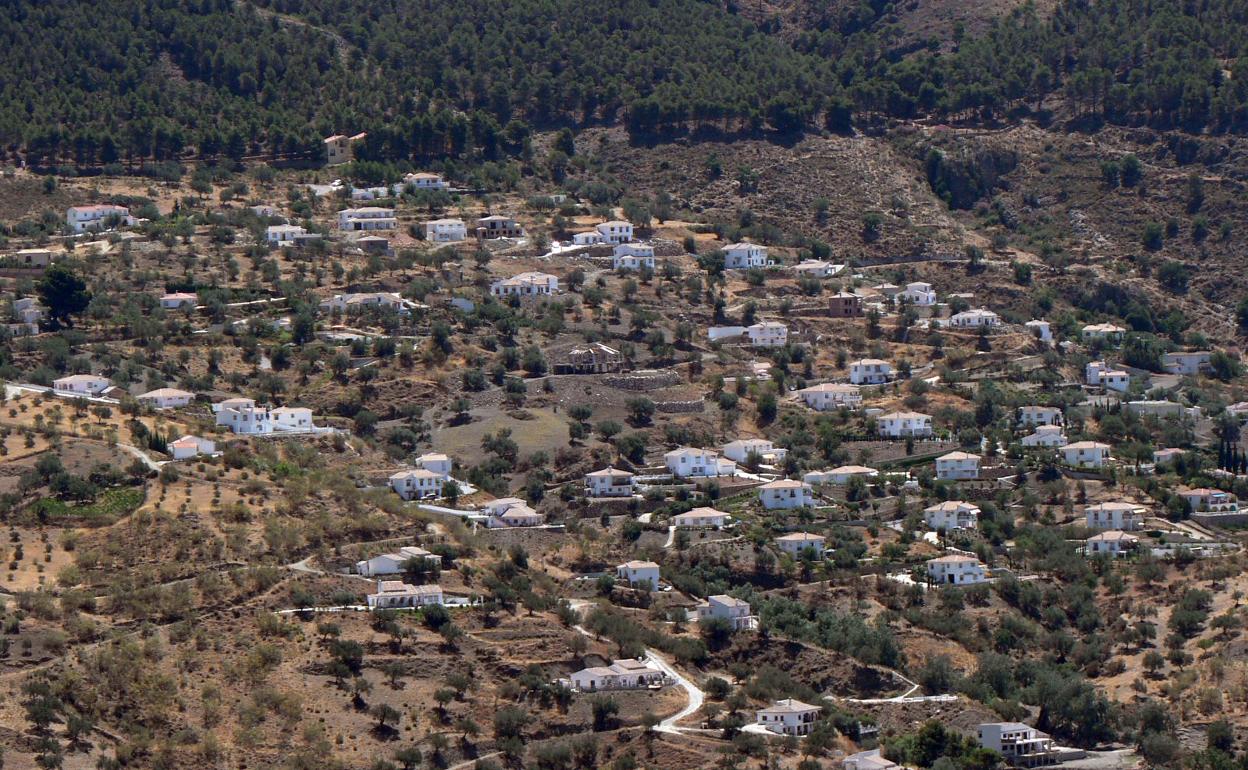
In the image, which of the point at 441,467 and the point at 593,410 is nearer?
the point at 441,467

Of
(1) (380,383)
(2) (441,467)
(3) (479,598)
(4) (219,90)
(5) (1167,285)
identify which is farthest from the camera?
(4) (219,90)

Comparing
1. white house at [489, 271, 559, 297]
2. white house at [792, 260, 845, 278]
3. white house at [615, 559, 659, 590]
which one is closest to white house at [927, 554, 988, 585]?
white house at [615, 559, 659, 590]

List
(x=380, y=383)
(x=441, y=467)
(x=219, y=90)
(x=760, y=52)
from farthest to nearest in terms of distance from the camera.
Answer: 1. (x=760, y=52)
2. (x=219, y=90)
3. (x=380, y=383)
4. (x=441, y=467)

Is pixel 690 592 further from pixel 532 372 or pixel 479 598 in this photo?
pixel 532 372

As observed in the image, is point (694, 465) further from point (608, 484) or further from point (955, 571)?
point (955, 571)

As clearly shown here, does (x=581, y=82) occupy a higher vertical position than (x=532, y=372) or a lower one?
higher

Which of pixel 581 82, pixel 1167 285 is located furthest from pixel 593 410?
pixel 581 82

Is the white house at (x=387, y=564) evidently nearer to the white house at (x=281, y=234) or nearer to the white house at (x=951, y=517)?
the white house at (x=951, y=517)
